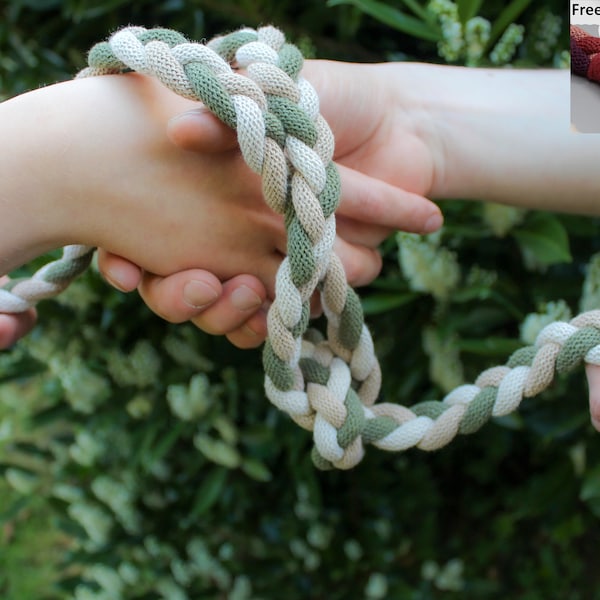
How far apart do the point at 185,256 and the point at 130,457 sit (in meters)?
0.48

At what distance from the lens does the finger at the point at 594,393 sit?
0.59m

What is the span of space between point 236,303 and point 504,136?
0.38 meters

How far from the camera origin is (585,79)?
84cm

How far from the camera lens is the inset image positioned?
828 millimetres

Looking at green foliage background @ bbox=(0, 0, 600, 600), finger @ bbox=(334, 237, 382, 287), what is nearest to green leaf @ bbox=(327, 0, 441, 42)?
green foliage background @ bbox=(0, 0, 600, 600)

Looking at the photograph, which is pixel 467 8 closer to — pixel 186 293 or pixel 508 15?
pixel 508 15

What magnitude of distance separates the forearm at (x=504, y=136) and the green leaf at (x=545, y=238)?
0.11 feet

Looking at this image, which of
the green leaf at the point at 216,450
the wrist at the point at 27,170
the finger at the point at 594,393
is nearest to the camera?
the finger at the point at 594,393

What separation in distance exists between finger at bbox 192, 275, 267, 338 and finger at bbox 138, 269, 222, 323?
0.04ft

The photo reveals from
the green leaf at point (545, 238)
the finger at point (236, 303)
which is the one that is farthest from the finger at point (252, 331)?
the green leaf at point (545, 238)

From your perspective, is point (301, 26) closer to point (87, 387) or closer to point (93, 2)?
point (93, 2)

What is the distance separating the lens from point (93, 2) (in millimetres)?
1046

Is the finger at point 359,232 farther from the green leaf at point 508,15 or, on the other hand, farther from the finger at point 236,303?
the green leaf at point 508,15

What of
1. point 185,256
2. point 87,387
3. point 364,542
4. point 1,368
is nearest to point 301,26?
point 185,256
